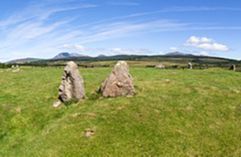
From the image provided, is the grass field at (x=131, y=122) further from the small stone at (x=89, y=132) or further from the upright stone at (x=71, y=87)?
the upright stone at (x=71, y=87)

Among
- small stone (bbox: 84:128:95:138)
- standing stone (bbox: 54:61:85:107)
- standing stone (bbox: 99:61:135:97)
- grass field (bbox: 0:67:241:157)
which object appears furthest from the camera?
standing stone (bbox: 54:61:85:107)

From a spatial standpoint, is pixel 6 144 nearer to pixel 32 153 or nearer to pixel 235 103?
pixel 32 153

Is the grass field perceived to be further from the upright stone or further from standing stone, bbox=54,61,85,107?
the upright stone

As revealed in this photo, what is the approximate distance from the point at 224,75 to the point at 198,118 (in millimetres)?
19145

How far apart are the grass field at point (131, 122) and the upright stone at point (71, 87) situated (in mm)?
1297

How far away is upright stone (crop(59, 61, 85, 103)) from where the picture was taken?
3928 centimetres

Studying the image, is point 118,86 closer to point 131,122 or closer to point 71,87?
point 71,87

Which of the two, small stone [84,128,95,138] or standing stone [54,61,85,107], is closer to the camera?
small stone [84,128,95,138]

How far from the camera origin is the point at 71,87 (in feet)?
130

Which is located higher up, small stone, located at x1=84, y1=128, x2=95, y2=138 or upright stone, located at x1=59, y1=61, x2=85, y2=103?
upright stone, located at x1=59, y1=61, x2=85, y2=103

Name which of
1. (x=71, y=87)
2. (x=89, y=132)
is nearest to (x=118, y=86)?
(x=71, y=87)

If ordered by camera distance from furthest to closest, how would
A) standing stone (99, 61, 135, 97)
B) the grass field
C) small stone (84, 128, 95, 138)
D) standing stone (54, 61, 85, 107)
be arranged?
standing stone (54, 61, 85, 107)
standing stone (99, 61, 135, 97)
small stone (84, 128, 95, 138)
the grass field

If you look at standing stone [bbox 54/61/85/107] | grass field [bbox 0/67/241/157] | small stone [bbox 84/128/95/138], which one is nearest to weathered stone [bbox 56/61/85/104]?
standing stone [bbox 54/61/85/107]

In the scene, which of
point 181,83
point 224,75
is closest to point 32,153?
point 181,83
